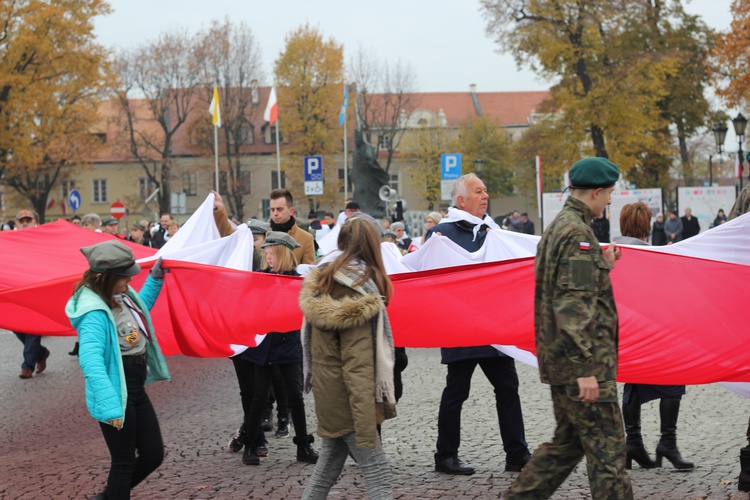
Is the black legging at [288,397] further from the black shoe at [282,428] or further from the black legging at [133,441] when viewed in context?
the black legging at [133,441]

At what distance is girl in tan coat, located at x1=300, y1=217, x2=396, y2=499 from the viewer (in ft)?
16.5

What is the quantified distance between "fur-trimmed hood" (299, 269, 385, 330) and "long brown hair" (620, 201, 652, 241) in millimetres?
2571

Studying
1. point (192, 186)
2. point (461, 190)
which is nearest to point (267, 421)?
point (461, 190)

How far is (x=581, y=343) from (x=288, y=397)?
10.6 ft

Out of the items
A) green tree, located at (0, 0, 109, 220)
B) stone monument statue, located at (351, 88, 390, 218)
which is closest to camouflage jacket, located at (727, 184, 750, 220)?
stone monument statue, located at (351, 88, 390, 218)

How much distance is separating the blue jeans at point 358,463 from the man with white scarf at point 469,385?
1579 mm

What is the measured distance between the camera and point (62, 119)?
1736 inches

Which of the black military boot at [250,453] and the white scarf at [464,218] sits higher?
the white scarf at [464,218]

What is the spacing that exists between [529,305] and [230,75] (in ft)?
201

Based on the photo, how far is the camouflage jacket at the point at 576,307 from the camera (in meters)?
4.62

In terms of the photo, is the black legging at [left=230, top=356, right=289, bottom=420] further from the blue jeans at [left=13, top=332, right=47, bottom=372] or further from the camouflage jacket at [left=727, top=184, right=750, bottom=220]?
the blue jeans at [left=13, top=332, right=47, bottom=372]

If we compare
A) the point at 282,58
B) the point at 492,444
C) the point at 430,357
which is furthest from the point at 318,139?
the point at 492,444

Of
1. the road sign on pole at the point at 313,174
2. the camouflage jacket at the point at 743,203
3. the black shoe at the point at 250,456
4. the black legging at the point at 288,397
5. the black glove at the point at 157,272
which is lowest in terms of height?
the black shoe at the point at 250,456

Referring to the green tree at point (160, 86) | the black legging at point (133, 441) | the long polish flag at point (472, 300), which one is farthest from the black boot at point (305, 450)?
the green tree at point (160, 86)
